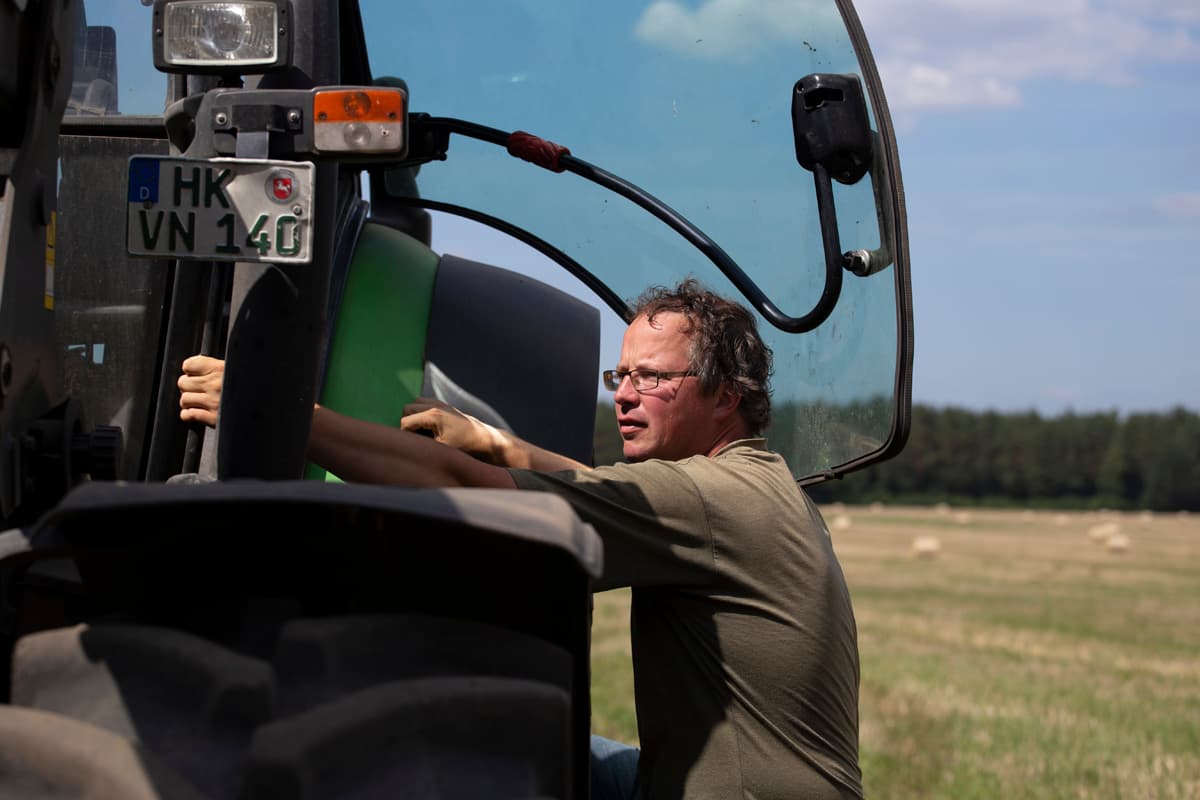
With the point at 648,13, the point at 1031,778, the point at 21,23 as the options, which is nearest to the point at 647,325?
the point at 648,13

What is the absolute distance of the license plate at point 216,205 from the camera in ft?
6.22

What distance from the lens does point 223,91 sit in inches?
78.7

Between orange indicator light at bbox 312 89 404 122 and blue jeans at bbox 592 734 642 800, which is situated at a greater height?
orange indicator light at bbox 312 89 404 122

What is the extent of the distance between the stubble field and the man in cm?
333

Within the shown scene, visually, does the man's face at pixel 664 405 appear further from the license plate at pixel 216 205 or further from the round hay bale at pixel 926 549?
the round hay bale at pixel 926 549

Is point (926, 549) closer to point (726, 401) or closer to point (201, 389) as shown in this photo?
point (726, 401)

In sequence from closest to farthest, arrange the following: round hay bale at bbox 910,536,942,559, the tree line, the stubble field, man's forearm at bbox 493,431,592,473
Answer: man's forearm at bbox 493,431,592,473 < the stubble field < round hay bale at bbox 910,536,942,559 < the tree line

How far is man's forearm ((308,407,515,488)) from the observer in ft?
7.31

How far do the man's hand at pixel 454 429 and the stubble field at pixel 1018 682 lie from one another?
3.48 meters

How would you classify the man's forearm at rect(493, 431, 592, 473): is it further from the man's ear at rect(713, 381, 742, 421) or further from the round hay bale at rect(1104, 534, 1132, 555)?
the round hay bale at rect(1104, 534, 1132, 555)

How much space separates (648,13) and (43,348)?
1531 millimetres

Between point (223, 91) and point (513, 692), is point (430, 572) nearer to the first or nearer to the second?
point (513, 692)

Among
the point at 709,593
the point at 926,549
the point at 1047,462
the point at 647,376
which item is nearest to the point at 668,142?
the point at 647,376

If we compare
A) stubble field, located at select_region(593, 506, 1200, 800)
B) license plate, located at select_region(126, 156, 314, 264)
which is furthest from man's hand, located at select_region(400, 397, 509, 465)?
stubble field, located at select_region(593, 506, 1200, 800)
